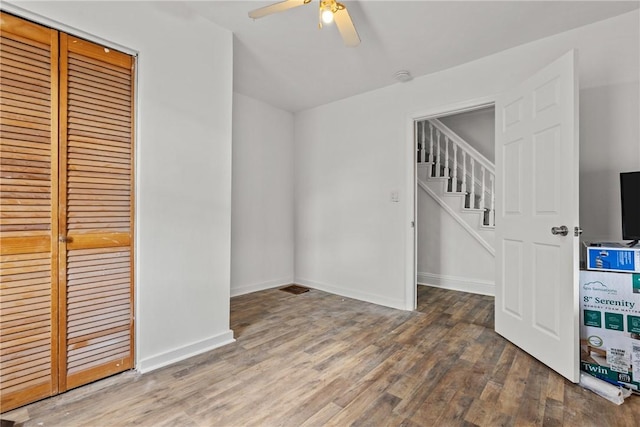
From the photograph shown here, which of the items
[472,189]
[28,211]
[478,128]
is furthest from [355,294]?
[478,128]

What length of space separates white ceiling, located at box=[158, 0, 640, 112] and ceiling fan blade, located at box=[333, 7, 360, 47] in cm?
30

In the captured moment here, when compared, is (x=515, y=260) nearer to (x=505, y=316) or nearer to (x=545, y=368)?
(x=505, y=316)

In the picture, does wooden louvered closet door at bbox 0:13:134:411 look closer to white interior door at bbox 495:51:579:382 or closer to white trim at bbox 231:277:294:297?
white trim at bbox 231:277:294:297

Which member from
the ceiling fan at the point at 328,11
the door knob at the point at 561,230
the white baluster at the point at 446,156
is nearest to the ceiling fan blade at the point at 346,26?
the ceiling fan at the point at 328,11

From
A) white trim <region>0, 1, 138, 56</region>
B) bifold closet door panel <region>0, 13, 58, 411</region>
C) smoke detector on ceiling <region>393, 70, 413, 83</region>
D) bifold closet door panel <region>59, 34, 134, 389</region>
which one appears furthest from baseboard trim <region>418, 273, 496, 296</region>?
white trim <region>0, 1, 138, 56</region>

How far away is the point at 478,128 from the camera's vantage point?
488cm

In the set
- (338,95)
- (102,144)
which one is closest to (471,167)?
(338,95)

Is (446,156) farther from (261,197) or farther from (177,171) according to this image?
(177,171)

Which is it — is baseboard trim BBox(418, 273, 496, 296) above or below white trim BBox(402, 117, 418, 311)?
below

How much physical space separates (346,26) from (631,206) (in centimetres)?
219

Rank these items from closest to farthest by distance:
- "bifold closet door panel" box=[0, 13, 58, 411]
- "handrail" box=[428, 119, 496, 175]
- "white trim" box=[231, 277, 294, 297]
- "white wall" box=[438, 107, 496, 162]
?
"bifold closet door panel" box=[0, 13, 58, 411] → "white trim" box=[231, 277, 294, 297] → "handrail" box=[428, 119, 496, 175] → "white wall" box=[438, 107, 496, 162]

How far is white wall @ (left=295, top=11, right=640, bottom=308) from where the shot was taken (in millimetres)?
2238

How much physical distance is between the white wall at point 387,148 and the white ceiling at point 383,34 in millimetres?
145

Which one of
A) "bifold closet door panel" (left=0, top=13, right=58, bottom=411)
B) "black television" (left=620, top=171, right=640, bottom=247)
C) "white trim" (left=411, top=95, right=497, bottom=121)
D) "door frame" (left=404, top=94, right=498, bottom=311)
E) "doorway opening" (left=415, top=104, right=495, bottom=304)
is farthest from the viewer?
"doorway opening" (left=415, top=104, right=495, bottom=304)
